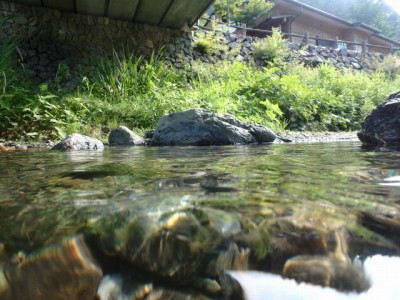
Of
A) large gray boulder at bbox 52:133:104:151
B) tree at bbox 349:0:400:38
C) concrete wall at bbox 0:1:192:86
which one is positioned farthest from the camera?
tree at bbox 349:0:400:38

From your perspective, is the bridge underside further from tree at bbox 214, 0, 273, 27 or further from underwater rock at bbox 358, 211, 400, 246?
tree at bbox 214, 0, 273, 27

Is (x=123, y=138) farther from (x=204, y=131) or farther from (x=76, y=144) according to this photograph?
(x=204, y=131)

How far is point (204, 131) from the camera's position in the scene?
4488mm

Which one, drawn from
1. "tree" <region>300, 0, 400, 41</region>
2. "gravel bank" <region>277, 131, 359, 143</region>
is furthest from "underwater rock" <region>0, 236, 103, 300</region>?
"tree" <region>300, 0, 400, 41</region>

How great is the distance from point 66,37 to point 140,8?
2.16m

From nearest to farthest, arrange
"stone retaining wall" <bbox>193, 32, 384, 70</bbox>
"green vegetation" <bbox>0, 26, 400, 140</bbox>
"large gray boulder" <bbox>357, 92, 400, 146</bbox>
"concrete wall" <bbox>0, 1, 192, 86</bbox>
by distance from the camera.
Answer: "large gray boulder" <bbox>357, 92, 400, 146</bbox> < "green vegetation" <bbox>0, 26, 400, 140</bbox> < "concrete wall" <bbox>0, 1, 192, 86</bbox> < "stone retaining wall" <bbox>193, 32, 384, 70</bbox>

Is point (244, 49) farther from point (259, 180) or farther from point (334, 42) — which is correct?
point (259, 180)

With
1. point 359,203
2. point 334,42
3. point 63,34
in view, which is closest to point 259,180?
point 359,203

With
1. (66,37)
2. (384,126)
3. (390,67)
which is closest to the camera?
(384,126)

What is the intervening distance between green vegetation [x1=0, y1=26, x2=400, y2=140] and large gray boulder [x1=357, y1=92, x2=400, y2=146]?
102 inches

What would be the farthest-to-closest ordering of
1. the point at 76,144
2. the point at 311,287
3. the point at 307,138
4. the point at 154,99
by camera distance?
the point at 154,99 → the point at 307,138 → the point at 76,144 → the point at 311,287

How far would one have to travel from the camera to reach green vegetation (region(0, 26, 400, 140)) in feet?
18.8

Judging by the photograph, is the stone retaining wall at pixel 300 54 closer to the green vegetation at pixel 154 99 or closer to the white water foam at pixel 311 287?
the green vegetation at pixel 154 99

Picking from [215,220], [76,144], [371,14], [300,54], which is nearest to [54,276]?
[215,220]
